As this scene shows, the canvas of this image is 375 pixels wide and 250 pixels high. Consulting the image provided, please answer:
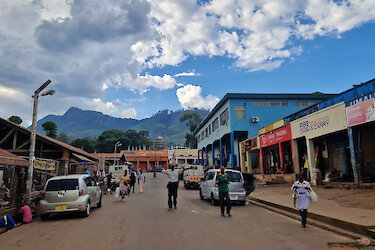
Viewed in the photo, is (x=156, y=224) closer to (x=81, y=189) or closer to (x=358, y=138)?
(x=81, y=189)

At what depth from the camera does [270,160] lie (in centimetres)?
2988

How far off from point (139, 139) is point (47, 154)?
11249 cm

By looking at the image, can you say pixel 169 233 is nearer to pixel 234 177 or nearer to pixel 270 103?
pixel 234 177

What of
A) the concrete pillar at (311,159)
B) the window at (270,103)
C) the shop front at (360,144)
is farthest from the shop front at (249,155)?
the shop front at (360,144)

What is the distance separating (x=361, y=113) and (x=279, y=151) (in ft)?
38.6

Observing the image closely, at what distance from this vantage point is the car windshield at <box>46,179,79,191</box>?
10.4 meters

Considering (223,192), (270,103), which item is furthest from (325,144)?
(270,103)

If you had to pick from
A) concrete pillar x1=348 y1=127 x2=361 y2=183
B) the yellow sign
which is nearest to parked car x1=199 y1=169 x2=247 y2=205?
concrete pillar x1=348 y1=127 x2=361 y2=183

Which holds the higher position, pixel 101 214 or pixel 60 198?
pixel 60 198

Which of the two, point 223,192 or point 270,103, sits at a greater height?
point 270,103

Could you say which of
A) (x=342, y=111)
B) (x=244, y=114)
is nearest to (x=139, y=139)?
(x=244, y=114)

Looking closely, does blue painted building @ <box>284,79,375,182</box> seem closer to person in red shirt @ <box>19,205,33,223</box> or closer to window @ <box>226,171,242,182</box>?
window @ <box>226,171,242,182</box>

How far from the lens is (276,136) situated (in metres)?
24.9

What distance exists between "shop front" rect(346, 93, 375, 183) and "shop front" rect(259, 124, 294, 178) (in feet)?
22.8
